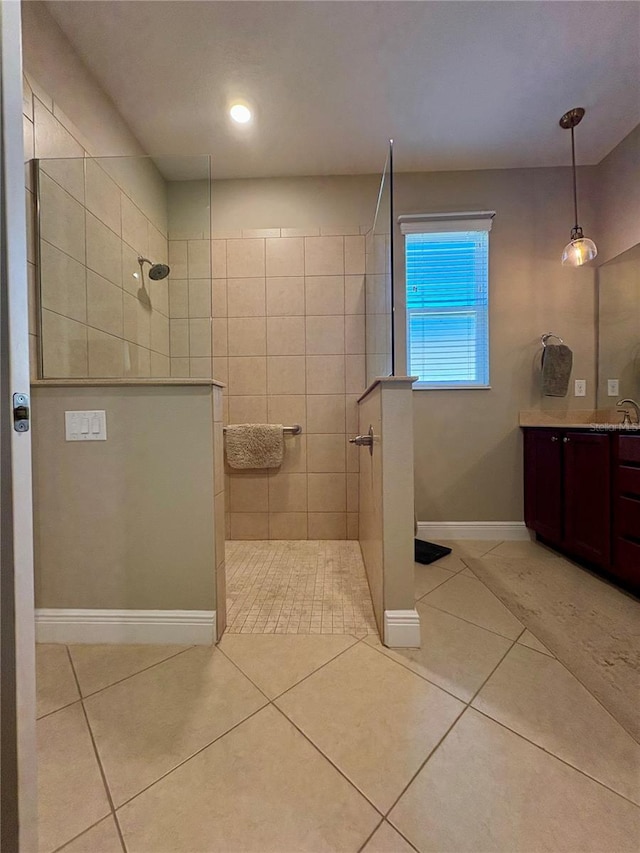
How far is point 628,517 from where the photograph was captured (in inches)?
60.4

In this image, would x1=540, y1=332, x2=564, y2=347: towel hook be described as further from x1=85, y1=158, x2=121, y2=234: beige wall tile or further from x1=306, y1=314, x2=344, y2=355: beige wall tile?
x1=85, y1=158, x2=121, y2=234: beige wall tile

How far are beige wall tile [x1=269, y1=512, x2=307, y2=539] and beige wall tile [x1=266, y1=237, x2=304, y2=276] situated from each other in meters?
1.74

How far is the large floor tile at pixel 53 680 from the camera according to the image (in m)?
0.97

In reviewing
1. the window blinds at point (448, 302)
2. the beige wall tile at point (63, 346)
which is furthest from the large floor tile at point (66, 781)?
the window blinds at point (448, 302)

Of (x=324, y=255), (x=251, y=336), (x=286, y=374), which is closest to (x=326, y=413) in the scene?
(x=286, y=374)

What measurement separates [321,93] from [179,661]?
2.73 m

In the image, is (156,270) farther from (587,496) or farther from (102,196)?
(587,496)

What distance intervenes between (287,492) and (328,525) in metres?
0.38

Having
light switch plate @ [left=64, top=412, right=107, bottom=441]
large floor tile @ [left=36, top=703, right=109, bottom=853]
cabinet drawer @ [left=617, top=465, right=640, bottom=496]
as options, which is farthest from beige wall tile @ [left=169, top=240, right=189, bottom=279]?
cabinet drawer @ [left=617, top=465, right=640, bottom=496]

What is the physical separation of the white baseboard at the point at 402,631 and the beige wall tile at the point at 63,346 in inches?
67.9

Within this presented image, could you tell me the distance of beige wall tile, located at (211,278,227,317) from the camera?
89.6 inches

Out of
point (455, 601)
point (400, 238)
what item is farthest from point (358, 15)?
point (455, 601)

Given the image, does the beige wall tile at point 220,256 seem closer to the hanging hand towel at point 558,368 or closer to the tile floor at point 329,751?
the tile floor at point 329,751

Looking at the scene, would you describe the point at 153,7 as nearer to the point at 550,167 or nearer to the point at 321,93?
the point at 321,93
